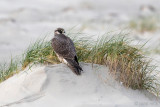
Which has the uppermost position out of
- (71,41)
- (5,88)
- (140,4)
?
(71,41)

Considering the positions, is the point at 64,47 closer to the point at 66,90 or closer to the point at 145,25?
the point at 66,90

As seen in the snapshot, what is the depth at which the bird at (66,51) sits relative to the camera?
25.0ft

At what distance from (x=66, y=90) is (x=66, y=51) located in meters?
0.70

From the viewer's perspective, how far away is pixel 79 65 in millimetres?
7816

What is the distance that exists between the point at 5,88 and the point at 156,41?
7.20 m

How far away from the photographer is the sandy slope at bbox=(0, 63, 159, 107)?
7285 millimetres

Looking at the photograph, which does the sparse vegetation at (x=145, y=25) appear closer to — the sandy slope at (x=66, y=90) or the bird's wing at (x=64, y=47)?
the bird's wing at (x=64, y=47)

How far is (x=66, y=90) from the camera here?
24.4 feet

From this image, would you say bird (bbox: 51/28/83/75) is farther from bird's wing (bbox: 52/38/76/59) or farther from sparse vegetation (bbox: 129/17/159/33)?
sparse vegetation (bbox: 129/17/159/33)

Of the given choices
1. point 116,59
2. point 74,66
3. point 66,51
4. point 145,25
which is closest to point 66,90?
point 74,66

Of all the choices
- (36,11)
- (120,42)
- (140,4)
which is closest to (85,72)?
(120,42)

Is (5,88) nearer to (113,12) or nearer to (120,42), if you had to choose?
(120,42)

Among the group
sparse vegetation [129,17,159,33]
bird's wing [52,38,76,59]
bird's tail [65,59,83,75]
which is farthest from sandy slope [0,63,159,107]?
sparse vegetation [129,17,159,33]

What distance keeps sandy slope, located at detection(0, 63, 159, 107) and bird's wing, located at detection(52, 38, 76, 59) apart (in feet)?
0.58
